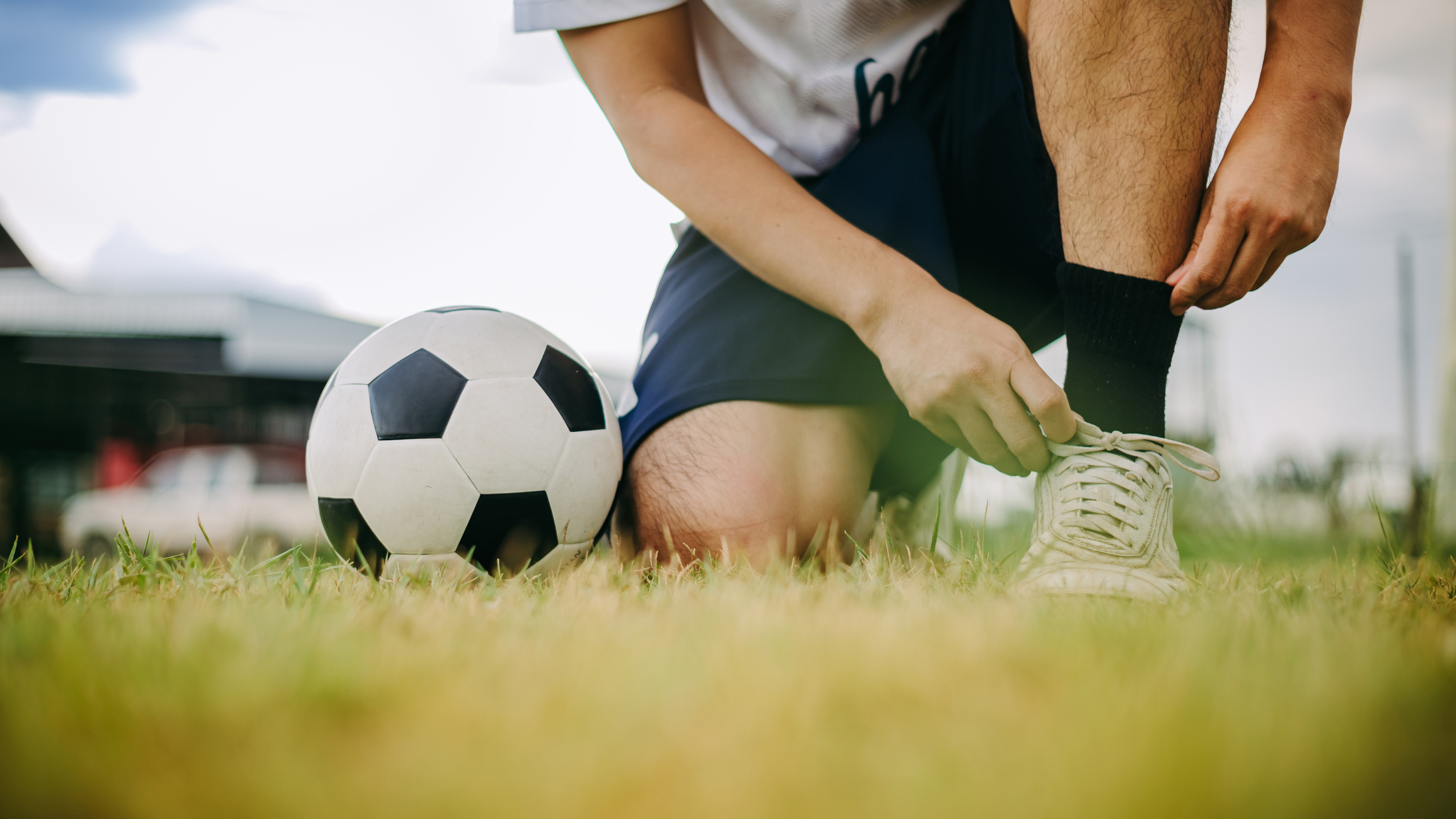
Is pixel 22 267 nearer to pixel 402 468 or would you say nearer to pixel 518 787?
pixel 402 468

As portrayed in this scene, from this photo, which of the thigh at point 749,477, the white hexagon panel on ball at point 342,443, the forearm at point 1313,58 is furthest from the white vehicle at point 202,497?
the forearm at point 1313,58

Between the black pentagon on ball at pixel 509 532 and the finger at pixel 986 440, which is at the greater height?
the finger at pixel 986 440

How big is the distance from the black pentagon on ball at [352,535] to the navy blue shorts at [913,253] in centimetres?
60

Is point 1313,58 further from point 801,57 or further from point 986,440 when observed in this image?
point 801,57

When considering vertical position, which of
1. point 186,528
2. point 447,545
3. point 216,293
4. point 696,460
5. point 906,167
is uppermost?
point 216,293

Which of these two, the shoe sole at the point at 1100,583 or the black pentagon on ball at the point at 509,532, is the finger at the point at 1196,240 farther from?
the black pentagon on ball at the point at 509,532

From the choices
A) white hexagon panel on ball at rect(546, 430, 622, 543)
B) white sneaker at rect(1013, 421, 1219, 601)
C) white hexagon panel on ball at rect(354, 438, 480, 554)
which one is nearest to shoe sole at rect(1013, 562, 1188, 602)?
white sneaker at rect(1013, 421, 1219, 601)

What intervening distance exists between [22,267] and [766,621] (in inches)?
552

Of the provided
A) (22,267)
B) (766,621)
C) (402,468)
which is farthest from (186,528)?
(766,621)

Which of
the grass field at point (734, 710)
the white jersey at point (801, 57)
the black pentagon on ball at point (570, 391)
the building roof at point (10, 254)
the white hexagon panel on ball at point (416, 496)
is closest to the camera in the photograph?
the grass field at point (734, 710)

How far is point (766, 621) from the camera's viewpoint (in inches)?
32.9

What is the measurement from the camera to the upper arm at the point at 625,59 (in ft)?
5.53

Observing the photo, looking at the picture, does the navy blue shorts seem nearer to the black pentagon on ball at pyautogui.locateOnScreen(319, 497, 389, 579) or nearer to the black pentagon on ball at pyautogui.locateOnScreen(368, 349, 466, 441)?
the black pentagon on ball at pyautogui.locateOnScreen(368, 349, 466, 441)

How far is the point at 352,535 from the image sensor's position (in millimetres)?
1403
